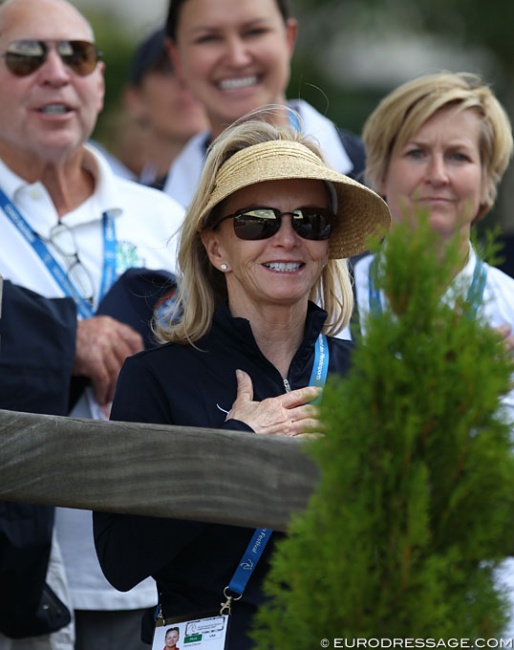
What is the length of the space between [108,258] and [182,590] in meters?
1.52

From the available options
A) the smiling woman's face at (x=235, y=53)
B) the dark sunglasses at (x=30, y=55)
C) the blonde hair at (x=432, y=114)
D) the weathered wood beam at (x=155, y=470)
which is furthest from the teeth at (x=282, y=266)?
the smiling woman's face at (x=235, y=53)

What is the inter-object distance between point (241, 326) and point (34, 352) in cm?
83

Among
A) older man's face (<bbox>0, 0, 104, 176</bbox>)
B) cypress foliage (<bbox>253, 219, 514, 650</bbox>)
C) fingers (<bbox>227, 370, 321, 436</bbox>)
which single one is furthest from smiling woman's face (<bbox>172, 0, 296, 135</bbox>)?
cypress foliage (<bbox>253, 219, 514, 650</bbox>)

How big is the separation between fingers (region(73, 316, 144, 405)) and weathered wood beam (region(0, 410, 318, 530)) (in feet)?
2.92

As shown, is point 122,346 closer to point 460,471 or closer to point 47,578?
point 47,578

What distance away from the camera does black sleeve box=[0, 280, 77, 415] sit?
3812 mm

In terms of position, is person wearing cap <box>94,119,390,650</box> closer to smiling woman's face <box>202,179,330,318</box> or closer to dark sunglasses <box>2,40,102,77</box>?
smiling woman's face <box>202,179,330,318</box>

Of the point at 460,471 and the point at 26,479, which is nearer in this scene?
the point at 460,471

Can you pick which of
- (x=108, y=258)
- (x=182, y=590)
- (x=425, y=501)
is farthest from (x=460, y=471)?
(x=108, y=258)

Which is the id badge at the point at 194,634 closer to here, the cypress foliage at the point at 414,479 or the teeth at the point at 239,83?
the cypress foliage at the point at 414,479

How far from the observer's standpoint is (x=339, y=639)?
2.26 metres

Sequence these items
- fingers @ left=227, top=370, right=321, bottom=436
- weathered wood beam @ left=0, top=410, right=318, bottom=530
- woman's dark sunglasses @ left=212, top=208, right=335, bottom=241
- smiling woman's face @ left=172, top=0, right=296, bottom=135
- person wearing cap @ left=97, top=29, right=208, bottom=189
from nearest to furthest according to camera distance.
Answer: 1. weathered wood beam @ left=0, top=410, right=318, bottom=530
2. fingers @ left=227, top=370, right=321, bottom=436
3. woman's dark sunglasses @ left=212, top=208, right=335, bottom=241
4. smiling woman's face @ left=172, top=0, right=296, bottom=135
5. person wearing cap @ left=97, top=29, right=208, bottom=189

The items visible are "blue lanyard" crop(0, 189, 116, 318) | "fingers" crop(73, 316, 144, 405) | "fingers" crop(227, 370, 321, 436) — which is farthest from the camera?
"blue lanyard" crop(0, 189, 116, 318)

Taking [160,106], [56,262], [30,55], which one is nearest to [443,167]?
[56,262]
